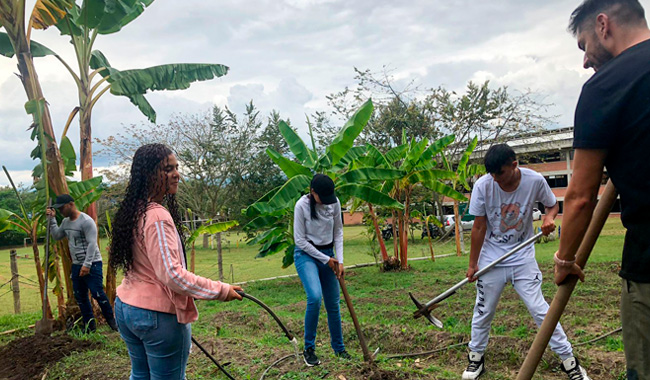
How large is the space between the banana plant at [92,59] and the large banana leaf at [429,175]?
18.0ft

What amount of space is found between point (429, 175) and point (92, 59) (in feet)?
24.2

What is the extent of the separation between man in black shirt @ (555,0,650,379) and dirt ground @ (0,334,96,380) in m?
5.52

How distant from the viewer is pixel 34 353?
5.62 m

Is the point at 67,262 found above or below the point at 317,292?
above

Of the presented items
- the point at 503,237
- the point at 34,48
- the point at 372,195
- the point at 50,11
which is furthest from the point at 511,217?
the point at 34,48

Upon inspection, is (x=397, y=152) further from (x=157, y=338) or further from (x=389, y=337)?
(x=157, y=338)

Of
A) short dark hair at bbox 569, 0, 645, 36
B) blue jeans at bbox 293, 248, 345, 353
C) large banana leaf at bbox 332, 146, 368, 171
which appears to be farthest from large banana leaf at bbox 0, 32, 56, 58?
short dark hair at bbox 569, 0, 645, 36

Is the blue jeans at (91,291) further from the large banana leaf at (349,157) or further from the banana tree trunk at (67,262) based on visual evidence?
the large banana leaf at (349,157)

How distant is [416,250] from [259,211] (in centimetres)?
1198

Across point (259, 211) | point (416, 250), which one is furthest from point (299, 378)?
point (416, 250)

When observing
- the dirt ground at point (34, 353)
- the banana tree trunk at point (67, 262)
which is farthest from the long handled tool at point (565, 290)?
the banana tree trunk at point (67, 262)

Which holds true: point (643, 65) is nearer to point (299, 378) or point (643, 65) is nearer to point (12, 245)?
point (299, 378)

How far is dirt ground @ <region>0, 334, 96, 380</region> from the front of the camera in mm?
5203

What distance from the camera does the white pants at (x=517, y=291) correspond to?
3.90m
